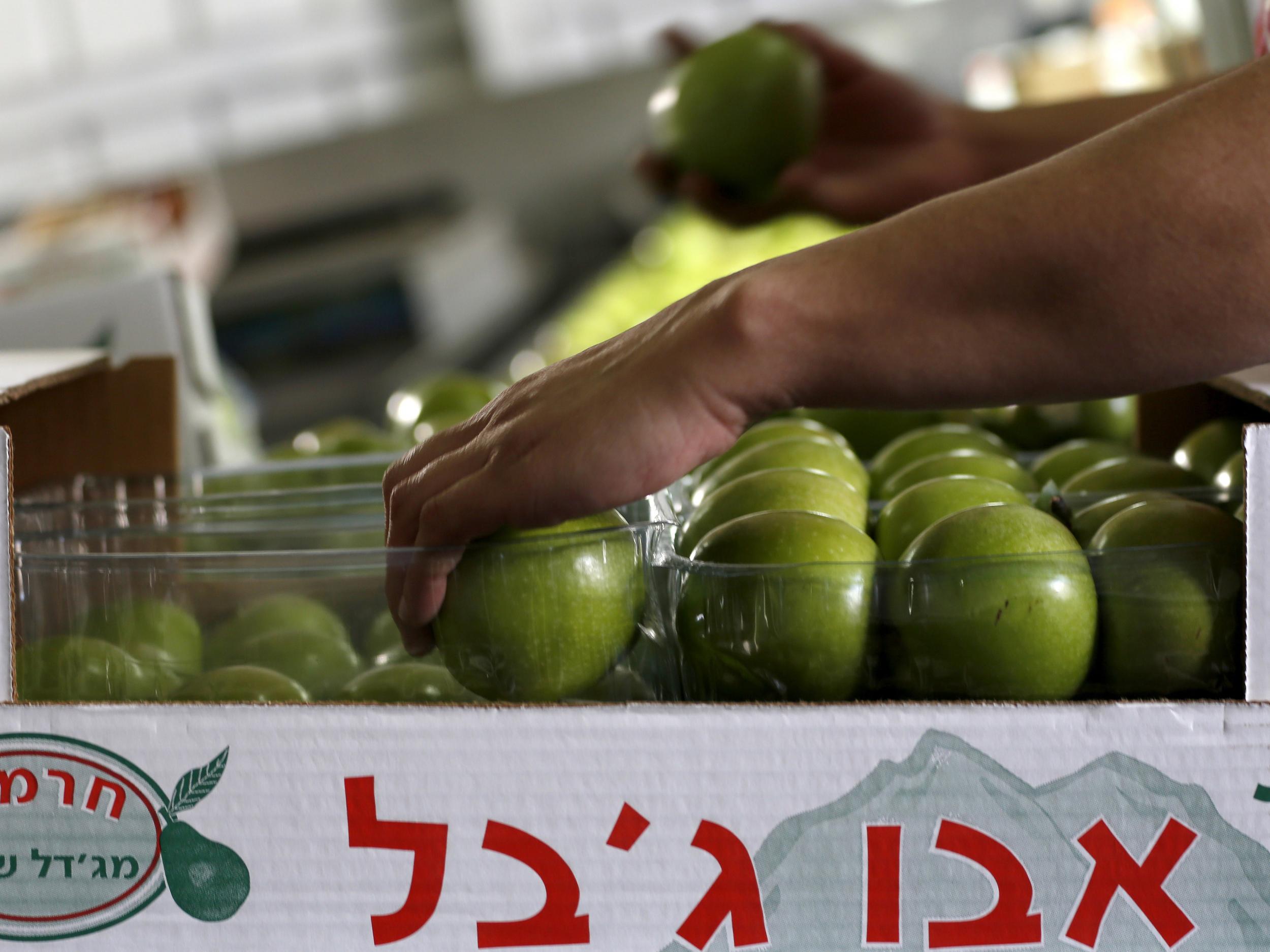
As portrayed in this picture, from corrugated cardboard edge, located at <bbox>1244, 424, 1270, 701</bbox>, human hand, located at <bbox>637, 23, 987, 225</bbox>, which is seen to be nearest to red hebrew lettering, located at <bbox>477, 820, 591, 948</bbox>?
corrugated cardboard edge, located at <bbox>1244, 424, 1270, 701</bbox>

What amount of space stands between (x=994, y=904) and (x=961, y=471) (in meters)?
0.31

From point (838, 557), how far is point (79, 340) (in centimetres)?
84

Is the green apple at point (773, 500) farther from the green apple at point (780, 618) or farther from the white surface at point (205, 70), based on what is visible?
the white surface at point (205, 70)

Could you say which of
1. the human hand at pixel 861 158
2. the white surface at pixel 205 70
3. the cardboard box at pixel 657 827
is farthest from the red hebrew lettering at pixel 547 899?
the white surface at pixel 205 70

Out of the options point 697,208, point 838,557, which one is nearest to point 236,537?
point 838,557

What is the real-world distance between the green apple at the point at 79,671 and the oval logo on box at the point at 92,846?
0.05 metres

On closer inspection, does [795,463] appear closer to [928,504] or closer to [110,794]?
[928,504]

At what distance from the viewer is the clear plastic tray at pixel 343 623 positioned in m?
0.59

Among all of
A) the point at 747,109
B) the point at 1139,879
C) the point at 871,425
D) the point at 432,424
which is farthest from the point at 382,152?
the point at 1139,879

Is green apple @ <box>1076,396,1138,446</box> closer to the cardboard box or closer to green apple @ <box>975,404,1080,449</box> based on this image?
green apple @ <box>975,404,1080,449</box>

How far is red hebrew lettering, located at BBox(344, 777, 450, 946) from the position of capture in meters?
0.56

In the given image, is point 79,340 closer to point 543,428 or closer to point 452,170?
point 543,428

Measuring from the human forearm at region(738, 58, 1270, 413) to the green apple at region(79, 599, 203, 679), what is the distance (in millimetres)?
333

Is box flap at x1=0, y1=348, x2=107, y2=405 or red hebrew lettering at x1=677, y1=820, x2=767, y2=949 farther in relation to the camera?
box flap at x1=0, y1=348, x2=107, y2=405
